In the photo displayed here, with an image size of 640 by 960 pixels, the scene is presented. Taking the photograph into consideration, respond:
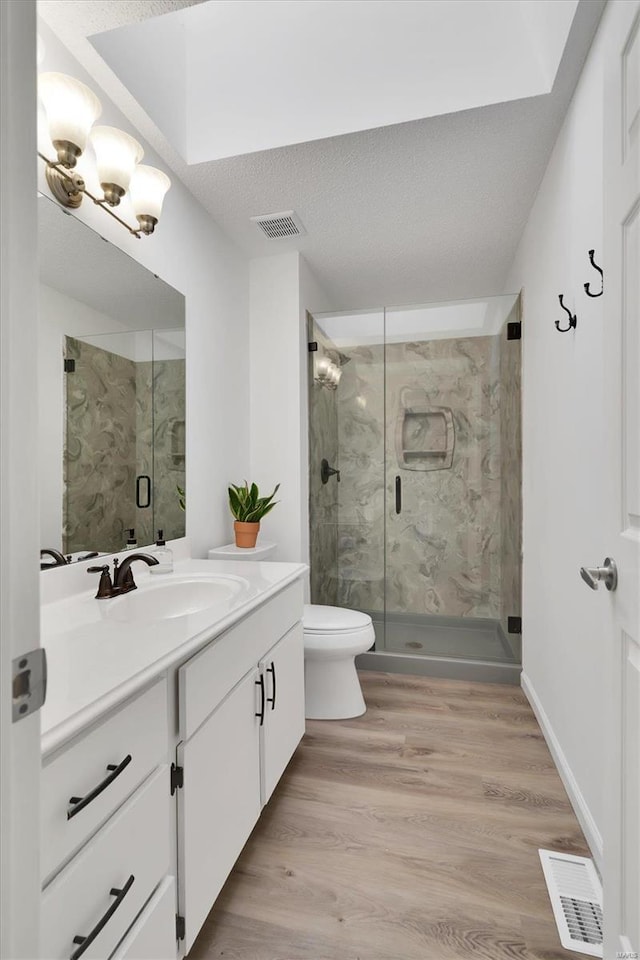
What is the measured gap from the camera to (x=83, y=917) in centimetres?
76

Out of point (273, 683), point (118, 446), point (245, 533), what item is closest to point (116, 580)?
point (118, 446)

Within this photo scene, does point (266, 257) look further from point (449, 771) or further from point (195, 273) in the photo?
point (449, 771)

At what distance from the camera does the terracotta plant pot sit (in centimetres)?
242

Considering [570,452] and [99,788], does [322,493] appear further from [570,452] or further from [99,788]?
[99,788]

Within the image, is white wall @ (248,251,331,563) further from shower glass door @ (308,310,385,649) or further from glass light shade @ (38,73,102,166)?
glass light shade @ (38,73,102,166)

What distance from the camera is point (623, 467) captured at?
37.9 inches

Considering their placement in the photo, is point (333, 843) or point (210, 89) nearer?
point (333, 843)

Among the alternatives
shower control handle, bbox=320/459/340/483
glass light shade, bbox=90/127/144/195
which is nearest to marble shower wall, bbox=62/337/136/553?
glass light shade, bbox=90/127/144/195

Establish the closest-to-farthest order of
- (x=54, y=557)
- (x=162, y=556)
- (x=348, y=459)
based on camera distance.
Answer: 1. (x=54, y=557)
2. (x=162, y=556)
3. (x=348, y=459)

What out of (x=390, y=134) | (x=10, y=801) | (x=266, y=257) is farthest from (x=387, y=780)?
(x=266, y=257)

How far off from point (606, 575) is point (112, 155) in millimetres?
1782

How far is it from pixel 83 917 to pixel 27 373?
0.83m

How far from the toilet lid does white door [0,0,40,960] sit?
1.73 m

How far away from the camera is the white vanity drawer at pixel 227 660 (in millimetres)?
1068
